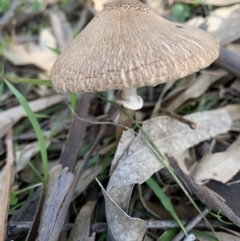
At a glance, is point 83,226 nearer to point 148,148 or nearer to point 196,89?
point 148,148

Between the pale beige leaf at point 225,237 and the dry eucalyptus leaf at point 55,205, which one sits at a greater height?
the dry eucalyptus leaf at point 55,205

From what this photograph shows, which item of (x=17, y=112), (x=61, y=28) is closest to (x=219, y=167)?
(x=17, y=112)

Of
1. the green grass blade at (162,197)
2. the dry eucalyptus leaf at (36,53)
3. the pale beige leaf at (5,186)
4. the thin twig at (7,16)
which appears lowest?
the green grass blade at (162,197)

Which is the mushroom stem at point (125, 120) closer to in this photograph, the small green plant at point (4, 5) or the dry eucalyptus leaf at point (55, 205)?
the dry eucalyptus leaf at point (55, 205)

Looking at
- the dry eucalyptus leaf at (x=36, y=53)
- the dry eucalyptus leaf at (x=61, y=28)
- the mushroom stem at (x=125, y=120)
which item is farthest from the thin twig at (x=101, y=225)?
the dry eucalyptus leaf at (x=61, y=28)

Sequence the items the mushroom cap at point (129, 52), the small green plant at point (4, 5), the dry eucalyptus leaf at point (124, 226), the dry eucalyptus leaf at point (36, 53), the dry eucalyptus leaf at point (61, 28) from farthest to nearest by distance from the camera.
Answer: the small green plant at point (4, 5) < the dry eucalyptus leaf at point (61, 28) < the dry eucalyptus leaf at point (36, 53) < the dry eucalyptus leaf at point (124, 226) < the mushroom cap at point (129, 52)

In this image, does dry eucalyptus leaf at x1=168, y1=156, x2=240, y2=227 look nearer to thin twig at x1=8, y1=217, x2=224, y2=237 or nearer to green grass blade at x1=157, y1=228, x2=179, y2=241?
thin twig at x1=8, y1=217, x2=224, y2=237
